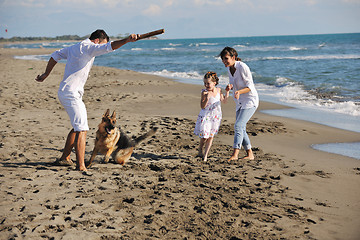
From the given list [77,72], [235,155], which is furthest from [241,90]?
[77,72]

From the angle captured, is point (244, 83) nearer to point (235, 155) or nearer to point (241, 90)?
point (241, 90)

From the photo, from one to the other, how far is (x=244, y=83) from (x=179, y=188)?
6.69ft

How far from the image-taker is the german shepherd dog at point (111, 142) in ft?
15.8

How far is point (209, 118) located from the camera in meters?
5.38

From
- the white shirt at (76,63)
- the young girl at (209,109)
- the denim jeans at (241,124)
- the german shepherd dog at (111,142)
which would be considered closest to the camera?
the white shirt at (76,63)

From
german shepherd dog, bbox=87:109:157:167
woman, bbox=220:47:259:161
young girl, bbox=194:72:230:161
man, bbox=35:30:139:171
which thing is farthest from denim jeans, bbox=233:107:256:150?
man, bbox=35:30:139:171

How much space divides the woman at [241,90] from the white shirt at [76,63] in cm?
200

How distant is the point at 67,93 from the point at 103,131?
31.2 inches

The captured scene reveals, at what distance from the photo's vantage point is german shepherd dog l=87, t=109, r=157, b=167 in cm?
482

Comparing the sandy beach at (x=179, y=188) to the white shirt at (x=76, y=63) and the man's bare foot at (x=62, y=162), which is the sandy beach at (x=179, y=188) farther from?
the white shirt at (x=76, y=63)

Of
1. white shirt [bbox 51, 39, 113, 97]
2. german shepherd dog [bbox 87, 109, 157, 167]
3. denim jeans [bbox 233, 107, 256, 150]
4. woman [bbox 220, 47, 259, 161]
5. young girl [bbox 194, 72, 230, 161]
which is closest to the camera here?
A: white shirt [bbox 51, 39, 113, 97]

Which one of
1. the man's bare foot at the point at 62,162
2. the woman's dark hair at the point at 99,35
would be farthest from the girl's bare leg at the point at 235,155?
the woman's dark hair at the point at 99,35

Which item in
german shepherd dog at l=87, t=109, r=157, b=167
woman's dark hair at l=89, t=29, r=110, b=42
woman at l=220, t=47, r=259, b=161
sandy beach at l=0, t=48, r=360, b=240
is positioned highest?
woman's dark hair at l=89, t=29, r=110, b=42

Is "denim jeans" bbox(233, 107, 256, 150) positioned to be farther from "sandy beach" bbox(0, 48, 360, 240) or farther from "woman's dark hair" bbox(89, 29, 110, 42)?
"woman's dark hair" bbox(89, 29, 110, 42)
